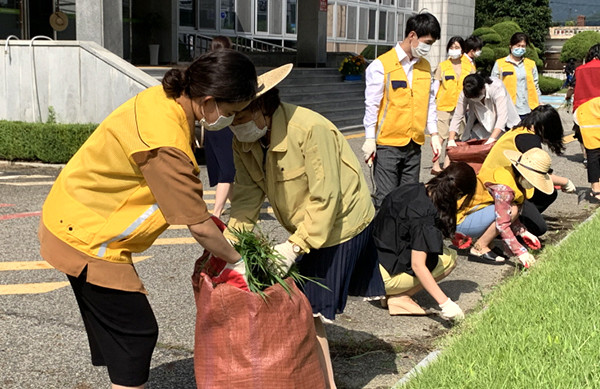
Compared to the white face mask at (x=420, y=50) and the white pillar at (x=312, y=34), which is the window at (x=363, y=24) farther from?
the white face mask at (x=420, y=50)

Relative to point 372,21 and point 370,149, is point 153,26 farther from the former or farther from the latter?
point 370,149

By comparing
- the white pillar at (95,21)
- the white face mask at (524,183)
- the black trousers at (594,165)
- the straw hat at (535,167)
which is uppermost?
the white pillar at (95,21)

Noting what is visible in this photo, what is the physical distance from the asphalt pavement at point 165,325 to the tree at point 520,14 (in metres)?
44.7

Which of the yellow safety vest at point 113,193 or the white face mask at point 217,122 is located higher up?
the white face mask at point 217,122

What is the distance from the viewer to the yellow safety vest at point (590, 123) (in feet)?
30.1

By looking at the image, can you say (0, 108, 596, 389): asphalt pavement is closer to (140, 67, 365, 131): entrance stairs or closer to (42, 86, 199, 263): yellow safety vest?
(42, 86, 199, 263): yellow safety vest

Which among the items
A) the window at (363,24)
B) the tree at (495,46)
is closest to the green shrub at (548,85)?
the tree at (495,46)

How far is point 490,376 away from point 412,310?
1.58m

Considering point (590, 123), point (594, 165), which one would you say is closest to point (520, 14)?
point (590, 123)

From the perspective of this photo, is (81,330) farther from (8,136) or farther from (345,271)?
(8,136)

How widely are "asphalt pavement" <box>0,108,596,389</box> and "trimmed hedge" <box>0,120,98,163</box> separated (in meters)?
3.84

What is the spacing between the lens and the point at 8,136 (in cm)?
1132

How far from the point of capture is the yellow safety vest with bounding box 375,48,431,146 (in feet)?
21.0

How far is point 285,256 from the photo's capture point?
10.9 ft
